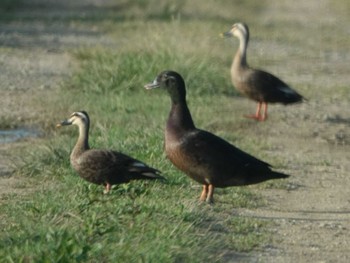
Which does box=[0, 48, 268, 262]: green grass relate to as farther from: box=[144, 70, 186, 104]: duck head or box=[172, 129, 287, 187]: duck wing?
box=[144, 70, 186, 104]: duck head

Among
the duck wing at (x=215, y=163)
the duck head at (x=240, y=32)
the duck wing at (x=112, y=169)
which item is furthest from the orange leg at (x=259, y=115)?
the duck wing at (x=215, y=163)

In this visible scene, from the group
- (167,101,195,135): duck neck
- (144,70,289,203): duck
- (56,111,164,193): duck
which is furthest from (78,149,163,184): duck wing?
(167,101,195,135): duck neck

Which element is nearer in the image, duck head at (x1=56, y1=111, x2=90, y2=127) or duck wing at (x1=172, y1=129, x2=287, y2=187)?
duck wing at (x1=172, y1=129, x2=287, y2=187)

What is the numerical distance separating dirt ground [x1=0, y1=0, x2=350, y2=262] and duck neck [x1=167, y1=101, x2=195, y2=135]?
76 cm

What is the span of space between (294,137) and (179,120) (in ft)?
15.0

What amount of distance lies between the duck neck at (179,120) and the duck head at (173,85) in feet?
0.23

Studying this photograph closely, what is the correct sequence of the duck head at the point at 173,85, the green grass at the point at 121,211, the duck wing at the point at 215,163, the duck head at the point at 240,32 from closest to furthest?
the green grass at the point at 121,211 < the duck wing at the point at 215,163 < the duck head at the point at 173,85 < the duck head at the point at 240,32

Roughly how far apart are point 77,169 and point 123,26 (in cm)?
1734

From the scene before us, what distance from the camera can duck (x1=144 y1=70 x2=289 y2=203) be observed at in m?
9.95

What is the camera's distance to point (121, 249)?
782 cm

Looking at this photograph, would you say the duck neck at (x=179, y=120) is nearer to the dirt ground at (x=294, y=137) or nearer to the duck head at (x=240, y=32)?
the dirt ground at (x=294, y=137)

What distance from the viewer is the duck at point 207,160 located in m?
9.95

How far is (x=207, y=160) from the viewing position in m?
9.96

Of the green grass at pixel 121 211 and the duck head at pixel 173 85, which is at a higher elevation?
the duck head at pixel 173 85
